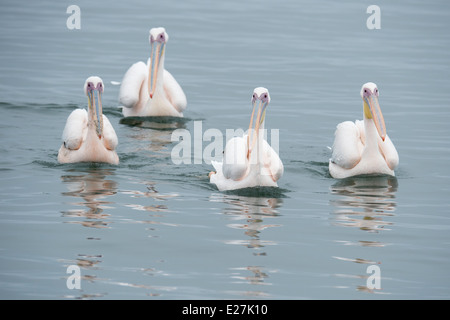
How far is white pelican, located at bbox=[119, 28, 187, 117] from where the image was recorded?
1339 cm

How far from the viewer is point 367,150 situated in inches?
421

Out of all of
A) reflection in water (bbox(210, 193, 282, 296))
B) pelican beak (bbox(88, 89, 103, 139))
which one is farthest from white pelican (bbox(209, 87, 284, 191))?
pelican beak (bbox(88, 89, 103, 139))

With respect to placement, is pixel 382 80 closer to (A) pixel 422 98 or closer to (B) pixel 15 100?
(A) pixel 422 98

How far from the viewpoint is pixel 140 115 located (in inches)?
536

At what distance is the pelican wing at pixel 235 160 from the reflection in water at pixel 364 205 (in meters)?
0.97

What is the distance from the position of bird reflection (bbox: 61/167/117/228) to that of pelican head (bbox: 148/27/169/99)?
306 centimetres

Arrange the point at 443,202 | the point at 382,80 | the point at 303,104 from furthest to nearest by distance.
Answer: the point at 382,80
the point at 303,104
the point at 443,202

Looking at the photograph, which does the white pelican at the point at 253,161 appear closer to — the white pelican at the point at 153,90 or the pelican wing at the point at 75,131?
the pelican wing at the point at 75,131

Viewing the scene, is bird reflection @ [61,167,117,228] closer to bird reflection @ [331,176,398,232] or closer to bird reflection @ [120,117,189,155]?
bird reflection @ [120,117,189,155]

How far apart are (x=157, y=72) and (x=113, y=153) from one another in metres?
2.88

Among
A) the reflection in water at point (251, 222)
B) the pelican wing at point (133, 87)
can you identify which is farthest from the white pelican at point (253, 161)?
the pelican wing at point (133, 87)

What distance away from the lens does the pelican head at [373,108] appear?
1070cm

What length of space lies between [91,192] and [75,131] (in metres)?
1.29
